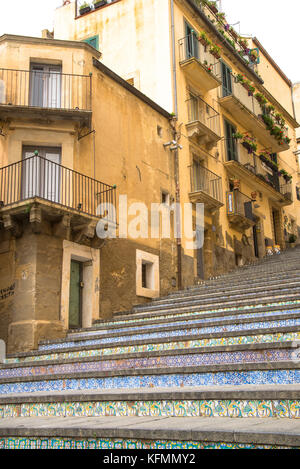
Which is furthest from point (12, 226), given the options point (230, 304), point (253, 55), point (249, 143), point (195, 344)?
point (253, 55)

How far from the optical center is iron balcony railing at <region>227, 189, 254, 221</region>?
2050 cm

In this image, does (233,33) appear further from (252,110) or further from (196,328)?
(196,328)

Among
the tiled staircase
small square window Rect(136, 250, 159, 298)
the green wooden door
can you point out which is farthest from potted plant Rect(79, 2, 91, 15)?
the tiled staircase

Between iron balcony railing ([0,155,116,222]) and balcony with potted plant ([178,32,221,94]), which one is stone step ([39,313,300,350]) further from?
balcony with potted plant ([178,32,221,94])

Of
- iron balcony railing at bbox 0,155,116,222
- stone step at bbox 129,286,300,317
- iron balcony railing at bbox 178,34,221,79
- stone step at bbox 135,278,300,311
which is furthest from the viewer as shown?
iron balcony railing at bbox 178,34,221,79

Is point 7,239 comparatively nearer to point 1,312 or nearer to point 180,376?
point 1,312

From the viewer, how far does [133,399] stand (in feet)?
16.6

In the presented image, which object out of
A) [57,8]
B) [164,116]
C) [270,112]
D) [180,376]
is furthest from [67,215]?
[270,112]

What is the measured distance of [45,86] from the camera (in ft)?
43.7

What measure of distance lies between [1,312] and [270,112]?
21393 mm

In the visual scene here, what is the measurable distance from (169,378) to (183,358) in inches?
26.1

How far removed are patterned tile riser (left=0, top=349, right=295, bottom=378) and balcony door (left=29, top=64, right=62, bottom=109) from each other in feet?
24.5

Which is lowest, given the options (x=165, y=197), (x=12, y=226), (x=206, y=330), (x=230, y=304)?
(x=206, y=330)

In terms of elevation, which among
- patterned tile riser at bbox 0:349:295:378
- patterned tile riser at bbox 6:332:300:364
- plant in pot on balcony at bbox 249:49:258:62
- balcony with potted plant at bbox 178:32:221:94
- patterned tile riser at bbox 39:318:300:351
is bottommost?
patterned tile riser at bbox 0:349:295:378
